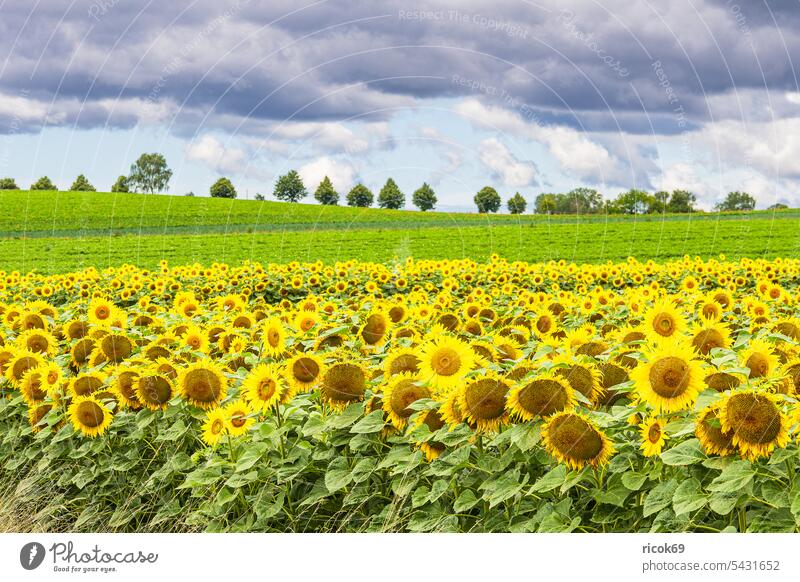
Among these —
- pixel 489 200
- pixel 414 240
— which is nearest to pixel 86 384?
pixel 489 200

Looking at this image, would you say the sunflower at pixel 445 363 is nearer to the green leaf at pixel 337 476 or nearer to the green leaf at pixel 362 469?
the green leaf at pixel 362 469

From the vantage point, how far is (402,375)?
3.72 metres

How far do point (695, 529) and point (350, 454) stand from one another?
5.31 ft

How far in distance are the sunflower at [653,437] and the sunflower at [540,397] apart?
30cm

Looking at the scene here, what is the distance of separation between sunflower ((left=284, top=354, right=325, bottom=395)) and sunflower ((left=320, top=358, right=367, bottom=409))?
0.07m

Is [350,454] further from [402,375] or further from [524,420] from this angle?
[524,420]

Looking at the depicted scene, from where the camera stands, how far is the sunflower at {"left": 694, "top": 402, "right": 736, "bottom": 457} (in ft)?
9.50

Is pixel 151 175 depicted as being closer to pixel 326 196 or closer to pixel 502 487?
pixel 326 196

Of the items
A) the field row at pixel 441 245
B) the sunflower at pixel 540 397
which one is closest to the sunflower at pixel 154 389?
the sunflower at pixel 540 397

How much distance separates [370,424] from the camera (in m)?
3.71

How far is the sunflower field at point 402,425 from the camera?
3088mm

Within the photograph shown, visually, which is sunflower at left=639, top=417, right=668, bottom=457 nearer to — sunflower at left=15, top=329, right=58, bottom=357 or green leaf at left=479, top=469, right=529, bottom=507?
green leaf at left=479, top=469, right=529, bottom=507

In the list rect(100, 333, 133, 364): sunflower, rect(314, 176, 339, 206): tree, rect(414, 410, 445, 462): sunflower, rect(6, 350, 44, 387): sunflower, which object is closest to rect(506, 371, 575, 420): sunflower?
rect(414, 410, 445, 462): sunflower
